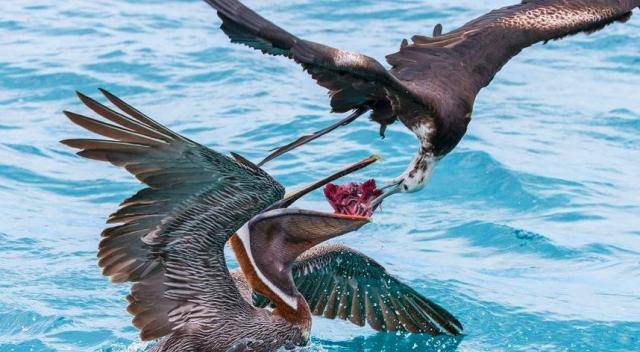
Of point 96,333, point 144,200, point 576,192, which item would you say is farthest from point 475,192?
point 144,200

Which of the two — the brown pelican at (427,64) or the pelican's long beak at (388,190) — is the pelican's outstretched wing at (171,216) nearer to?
the brown pelican at (427,64)

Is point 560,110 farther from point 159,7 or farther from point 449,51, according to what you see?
point 159,7

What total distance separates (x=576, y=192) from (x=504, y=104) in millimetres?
2307

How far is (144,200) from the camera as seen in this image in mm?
6305

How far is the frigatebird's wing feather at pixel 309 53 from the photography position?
250 inches

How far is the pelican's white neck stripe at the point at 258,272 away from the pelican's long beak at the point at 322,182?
254 mm

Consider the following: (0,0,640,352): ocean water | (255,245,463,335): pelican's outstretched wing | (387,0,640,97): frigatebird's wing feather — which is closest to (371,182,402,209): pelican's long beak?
(255,245,463,335): pelican's outstretched wing

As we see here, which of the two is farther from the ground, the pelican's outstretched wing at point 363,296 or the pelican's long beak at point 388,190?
the pelican's long beak at point 388,190

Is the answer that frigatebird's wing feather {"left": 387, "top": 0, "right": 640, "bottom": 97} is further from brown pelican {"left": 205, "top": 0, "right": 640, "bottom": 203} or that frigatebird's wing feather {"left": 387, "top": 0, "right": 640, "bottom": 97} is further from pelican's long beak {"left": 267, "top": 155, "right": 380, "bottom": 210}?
pelican's long beak {"left": 267, "top": 155, "right": 380, "bottom": 210}

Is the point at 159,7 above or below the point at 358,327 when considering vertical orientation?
above

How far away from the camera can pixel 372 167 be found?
11.1 meters

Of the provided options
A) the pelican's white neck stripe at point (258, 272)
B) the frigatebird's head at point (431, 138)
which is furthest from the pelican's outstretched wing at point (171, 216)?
the frigatebird's head at point (431, 138)

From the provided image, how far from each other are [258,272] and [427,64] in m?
2.14

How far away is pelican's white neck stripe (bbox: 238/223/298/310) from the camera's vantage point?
271 inches
